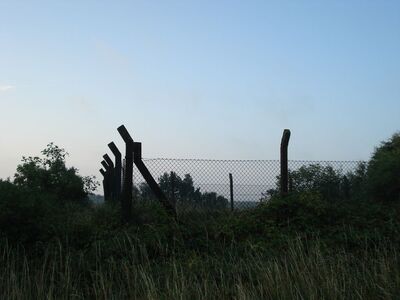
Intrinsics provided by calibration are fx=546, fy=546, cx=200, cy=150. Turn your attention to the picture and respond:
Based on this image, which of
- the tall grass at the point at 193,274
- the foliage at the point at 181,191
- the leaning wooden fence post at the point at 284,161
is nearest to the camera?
the tall grass at the point at 193,274

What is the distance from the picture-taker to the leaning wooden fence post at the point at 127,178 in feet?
28.9

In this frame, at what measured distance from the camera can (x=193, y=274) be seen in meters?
6.37

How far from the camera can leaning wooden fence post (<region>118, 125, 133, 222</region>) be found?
8.80 metres

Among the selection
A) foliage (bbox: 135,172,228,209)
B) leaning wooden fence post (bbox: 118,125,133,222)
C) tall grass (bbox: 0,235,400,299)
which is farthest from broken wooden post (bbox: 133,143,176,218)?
foliage (bbox: 135,172,228,209)

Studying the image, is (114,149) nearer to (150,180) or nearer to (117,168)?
(117,168)

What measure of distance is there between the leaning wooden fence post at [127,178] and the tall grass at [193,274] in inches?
43.2

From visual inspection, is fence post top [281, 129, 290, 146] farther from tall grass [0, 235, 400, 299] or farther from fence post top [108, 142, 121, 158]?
fence post top [108, 142, 121, 158]

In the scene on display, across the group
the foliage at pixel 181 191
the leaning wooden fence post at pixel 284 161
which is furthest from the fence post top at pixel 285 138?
the foliage at pixel 181 191

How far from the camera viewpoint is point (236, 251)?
7.46 meters

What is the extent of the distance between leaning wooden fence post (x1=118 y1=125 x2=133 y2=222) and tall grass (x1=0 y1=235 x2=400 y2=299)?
1097mm

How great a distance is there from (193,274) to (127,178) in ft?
9.42

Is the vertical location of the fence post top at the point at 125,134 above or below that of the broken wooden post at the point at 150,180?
above

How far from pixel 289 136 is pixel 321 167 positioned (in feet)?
7.28

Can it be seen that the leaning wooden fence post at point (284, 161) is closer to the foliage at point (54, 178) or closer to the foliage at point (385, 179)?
the foliage at point (385, 179)
